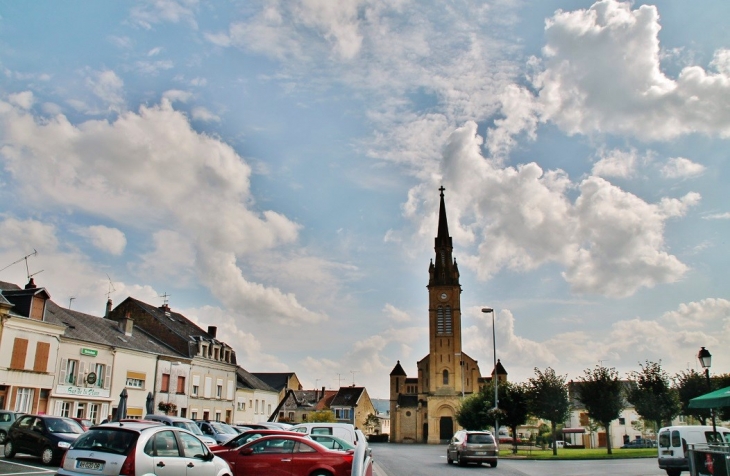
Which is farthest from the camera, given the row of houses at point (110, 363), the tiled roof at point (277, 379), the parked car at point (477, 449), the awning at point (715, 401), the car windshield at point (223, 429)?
the tiled roof at point (277, 379)

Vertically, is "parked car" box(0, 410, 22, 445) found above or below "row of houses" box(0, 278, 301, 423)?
below

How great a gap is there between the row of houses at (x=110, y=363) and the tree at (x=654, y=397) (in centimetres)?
3295

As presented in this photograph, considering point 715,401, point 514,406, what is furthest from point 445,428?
point 715,401

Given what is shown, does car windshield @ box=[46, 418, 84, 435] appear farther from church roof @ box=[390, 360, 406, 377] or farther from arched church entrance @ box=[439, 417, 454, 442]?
church roof @ box=[390, 360, 406, 377]

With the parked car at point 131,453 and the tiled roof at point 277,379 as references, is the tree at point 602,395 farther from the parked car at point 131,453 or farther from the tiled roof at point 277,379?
the tiled roof at point 277,379

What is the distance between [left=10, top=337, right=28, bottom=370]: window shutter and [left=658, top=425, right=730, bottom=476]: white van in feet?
96.1

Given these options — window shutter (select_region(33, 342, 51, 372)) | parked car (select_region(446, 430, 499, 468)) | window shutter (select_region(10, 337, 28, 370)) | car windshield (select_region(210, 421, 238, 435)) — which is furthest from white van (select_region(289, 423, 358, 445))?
window shutter (select_region(33, 342, 51, 372))

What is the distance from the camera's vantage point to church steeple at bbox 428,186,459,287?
89.6 metres

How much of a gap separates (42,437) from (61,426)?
63cm

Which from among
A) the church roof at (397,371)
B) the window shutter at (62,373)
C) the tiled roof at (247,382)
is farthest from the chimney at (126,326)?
the church roof at (397,371)

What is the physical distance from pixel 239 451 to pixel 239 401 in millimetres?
43006

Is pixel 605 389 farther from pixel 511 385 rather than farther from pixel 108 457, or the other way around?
pixel 108 457

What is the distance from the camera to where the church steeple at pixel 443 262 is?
89.6 metres

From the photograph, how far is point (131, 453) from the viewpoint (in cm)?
975
